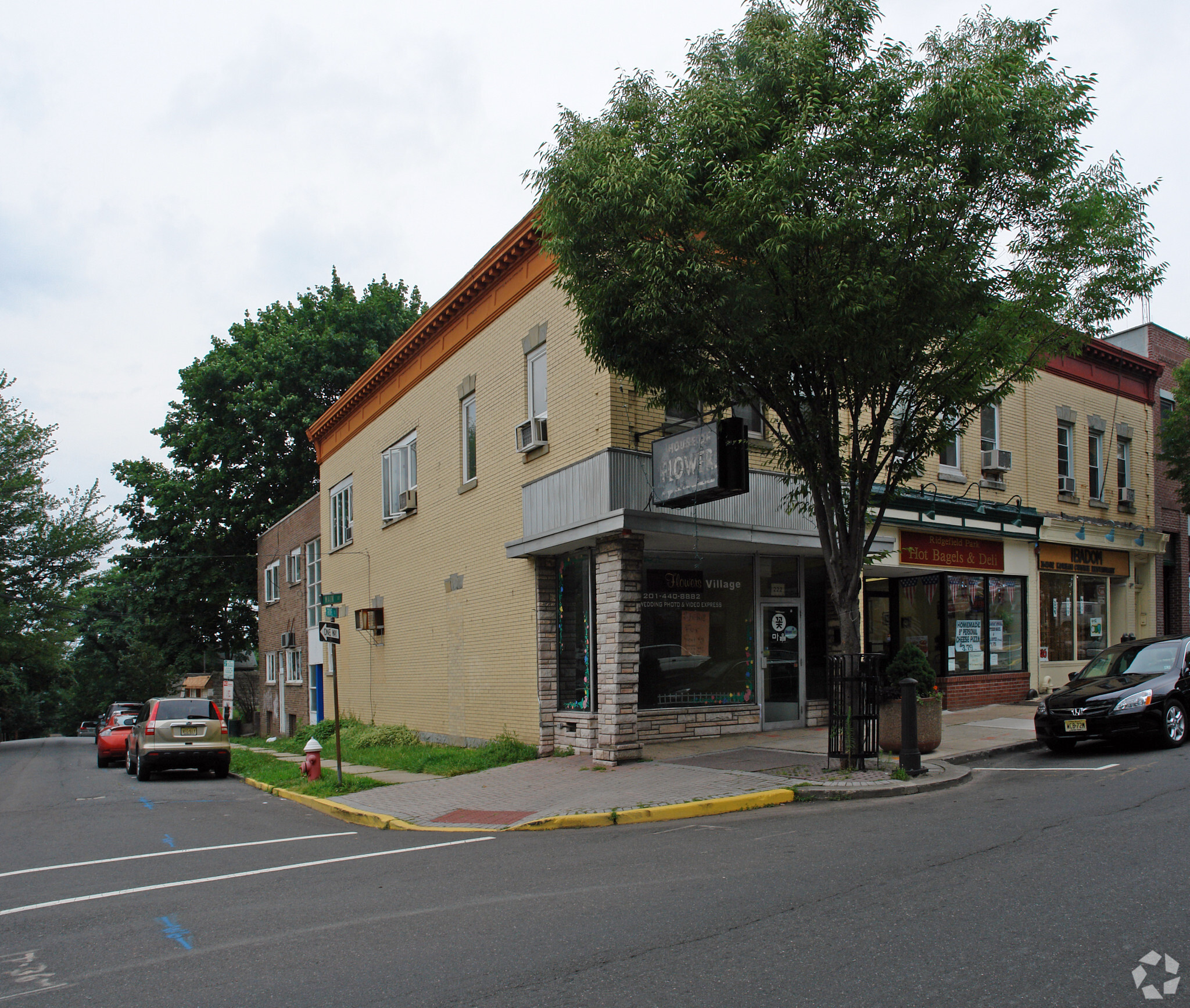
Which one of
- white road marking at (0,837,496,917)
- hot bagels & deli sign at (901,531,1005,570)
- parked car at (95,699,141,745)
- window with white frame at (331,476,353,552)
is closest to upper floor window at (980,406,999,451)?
hot bagels & deli sign at (901,531,1005,570)

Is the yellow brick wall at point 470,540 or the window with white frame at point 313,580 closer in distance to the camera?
the yellow brick wall at point 470,540

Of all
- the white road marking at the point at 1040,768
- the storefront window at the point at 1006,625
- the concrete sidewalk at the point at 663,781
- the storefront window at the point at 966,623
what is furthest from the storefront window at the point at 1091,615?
the white road marking at the point at 1040,768

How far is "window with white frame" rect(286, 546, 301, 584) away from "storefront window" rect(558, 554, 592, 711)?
60.5 ft

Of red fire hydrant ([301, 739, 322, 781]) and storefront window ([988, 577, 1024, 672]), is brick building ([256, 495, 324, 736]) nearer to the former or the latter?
red fire hydrant ([301, 739, 322, 781])

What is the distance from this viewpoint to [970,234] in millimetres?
10461

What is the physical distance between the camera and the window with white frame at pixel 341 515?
85.9ft

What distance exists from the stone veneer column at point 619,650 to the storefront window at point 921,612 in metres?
7.31

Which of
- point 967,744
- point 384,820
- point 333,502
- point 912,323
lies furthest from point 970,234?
point 333,502

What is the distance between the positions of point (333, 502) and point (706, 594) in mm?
15572

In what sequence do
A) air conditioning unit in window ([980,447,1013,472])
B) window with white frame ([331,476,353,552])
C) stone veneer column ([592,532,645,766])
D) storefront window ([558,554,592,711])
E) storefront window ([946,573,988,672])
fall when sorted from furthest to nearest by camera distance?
window with white frame ([331,476,353,552])
air conditioning unit in window ([980,447,1013,472])
storefront window ([946,573,988,672])
storefront window ([558,554,592,711])
stone veneer column ([592,532,645,766])

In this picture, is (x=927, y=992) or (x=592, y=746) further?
(x=592, y=746)

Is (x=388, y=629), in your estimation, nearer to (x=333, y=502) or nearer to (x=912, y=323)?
(x=333, y=502)

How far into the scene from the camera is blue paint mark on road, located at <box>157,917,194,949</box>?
6.03m

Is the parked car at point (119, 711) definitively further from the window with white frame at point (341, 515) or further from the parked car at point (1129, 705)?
the parked car at point (1129, 705)
